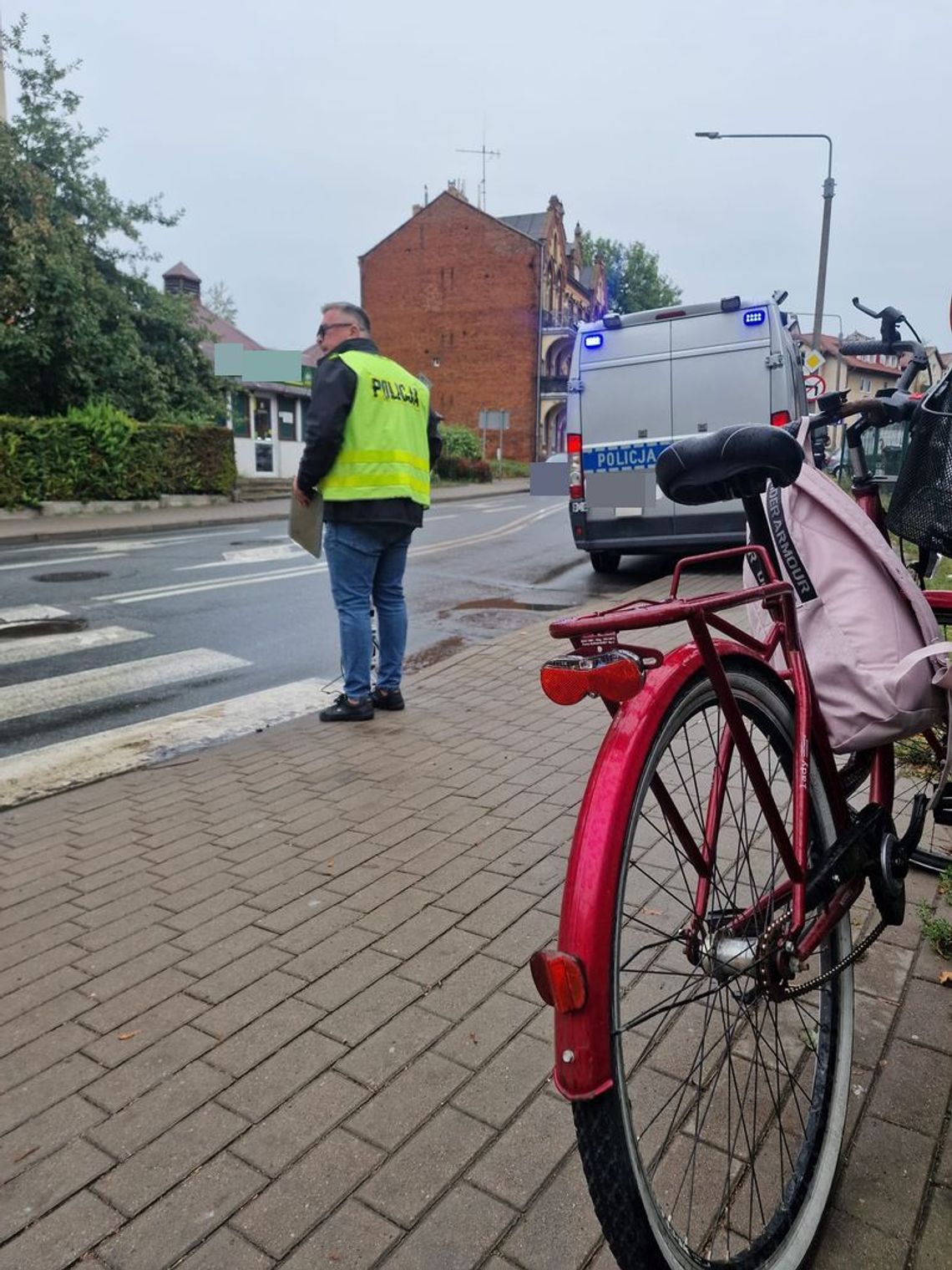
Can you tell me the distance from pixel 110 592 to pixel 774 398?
7.01 meters

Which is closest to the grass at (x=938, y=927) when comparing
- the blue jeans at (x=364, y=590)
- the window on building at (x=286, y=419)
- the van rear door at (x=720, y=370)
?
the blue jeans at (x=364, y=590)

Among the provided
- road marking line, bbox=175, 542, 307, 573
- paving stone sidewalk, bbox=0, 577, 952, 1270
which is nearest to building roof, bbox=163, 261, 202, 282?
road marking line, bbox=175, 542, 307, 573

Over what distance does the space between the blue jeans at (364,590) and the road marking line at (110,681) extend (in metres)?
1.84

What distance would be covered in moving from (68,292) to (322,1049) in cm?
2192

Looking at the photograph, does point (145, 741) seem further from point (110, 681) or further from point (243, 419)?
point (243, 419)

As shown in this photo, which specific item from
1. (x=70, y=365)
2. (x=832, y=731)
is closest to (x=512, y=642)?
(x=832, y=731)

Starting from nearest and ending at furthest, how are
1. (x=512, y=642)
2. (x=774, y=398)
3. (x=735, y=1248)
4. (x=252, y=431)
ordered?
(x=735, y=1248), (x=512, y=642), (x=774, y=398), (x=252, y=431)

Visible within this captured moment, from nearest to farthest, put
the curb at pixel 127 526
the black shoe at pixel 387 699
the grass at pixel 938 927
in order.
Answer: the grass at pixel 938 927, the black shoe at pixel 387 699, the curb at pixel 127 526

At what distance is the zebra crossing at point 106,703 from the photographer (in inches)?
189

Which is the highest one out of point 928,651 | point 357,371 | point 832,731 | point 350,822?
point 357,371

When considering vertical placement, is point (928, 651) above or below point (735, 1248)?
above

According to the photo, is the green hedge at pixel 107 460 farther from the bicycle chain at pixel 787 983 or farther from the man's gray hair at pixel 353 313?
the bicycle chain at pixel 787 983

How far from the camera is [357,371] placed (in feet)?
16.5

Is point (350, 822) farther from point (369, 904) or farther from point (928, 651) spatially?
point (928, 651)
